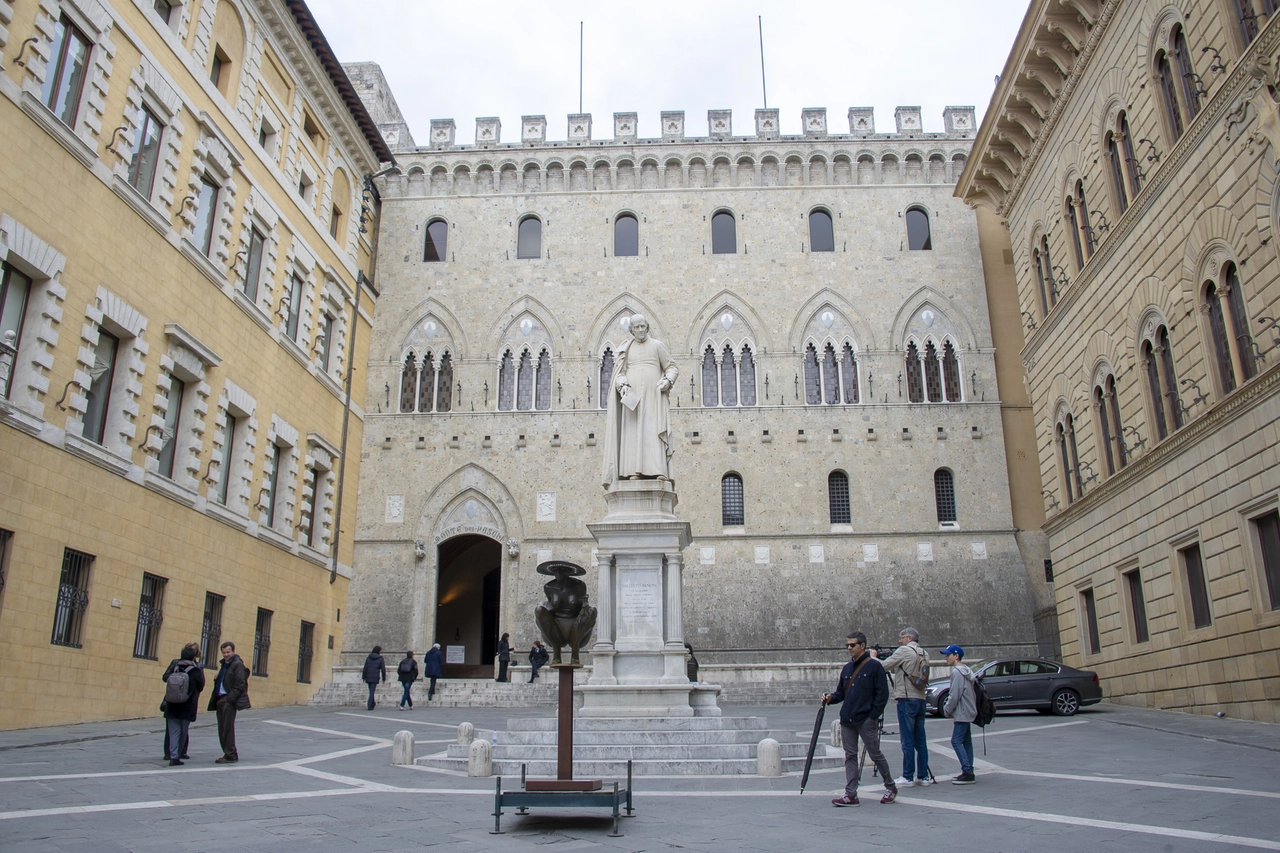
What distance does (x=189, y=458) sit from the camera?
65.1ft

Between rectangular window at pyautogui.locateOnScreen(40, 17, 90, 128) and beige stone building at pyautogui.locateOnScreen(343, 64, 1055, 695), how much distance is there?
14.9m

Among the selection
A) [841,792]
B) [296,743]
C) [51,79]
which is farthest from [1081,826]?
[51,79]

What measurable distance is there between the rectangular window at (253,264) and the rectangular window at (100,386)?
522 cm

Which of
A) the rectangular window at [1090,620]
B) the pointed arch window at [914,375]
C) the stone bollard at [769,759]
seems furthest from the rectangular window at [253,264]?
the rectangular window at [1090,620]

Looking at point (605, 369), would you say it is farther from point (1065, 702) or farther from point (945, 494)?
point (1065, 702)

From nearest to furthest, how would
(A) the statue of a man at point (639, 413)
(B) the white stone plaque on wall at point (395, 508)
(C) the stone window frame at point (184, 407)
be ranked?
(A) the statue of a man at point (639, 413) < (C) the stone window frame at point (184, 407) < (B) the white stone plaque on wall at point (395, 508)

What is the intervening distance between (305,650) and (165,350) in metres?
9.54

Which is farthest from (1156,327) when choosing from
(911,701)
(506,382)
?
(506,382)

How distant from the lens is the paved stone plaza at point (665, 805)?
6.73 m

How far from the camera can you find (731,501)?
96.4ft

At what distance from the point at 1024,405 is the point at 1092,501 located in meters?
9.55

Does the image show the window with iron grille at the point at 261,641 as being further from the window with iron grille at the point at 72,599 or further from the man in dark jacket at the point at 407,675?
the window with iron grille at the point at 72,599

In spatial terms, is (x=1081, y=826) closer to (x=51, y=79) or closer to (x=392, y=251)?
(x=51, y=79)

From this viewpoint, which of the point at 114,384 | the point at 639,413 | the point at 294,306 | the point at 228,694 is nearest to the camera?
the point at 228,694
